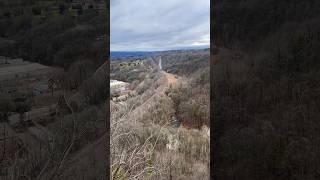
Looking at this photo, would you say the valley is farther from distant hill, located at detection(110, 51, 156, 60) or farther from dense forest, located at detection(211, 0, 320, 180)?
dense forest, located at detection(211, 0, 320, 180)

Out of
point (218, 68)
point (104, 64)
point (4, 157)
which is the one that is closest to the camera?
point (4, 157)

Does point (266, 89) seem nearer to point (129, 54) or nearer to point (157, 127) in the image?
point (157, 127)

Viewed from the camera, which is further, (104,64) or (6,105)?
(104,64)

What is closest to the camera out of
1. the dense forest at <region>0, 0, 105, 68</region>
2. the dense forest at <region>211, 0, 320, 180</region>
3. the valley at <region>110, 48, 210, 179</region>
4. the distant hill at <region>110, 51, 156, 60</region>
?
the dense forest at <region>0, 0, 105, 68</region>

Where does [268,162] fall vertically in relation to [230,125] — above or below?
below

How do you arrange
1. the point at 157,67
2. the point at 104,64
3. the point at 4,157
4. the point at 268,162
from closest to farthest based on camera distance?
the point at 4,157 < the point at 104,64 < the point at 268,162 < the point at 157,67

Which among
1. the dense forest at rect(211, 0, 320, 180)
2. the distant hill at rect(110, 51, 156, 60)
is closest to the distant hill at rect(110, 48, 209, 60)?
the distant hill at rect(110, 51, 156, 60)

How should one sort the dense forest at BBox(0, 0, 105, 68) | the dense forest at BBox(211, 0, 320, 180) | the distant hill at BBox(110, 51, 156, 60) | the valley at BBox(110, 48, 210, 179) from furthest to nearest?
the distant hill at BBox(110, 51, 156, 60) < the valley at BBox(110, 48, 210, 179) < the dense forest at BBox(211, 0, 320, 180) < the dense forest at BBox(0, 0, 105, 68)

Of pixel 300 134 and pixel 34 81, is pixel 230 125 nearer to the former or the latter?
pixel 300 134

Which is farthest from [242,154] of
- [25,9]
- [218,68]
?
[25,9]
